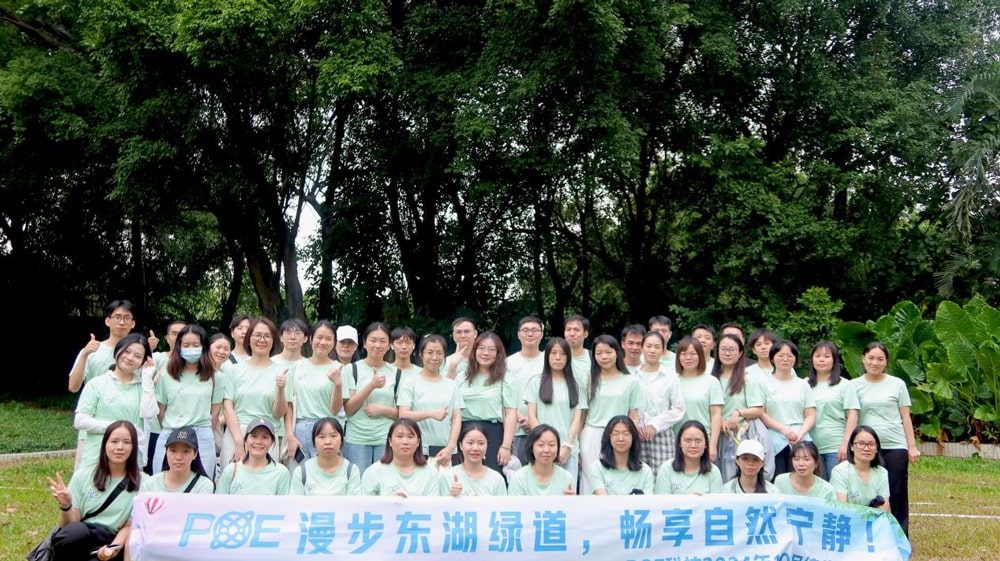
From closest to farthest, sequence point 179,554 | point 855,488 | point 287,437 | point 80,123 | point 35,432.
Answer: point 179,554
point 855,488
point 287,437
point 35,432
point 80,123

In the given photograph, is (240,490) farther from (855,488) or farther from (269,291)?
(269,291)

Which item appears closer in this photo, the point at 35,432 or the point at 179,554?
the point at 179,554

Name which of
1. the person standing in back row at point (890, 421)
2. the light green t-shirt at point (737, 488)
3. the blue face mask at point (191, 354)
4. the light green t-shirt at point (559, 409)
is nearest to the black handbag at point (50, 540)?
the blue face mask at point (191, 354)

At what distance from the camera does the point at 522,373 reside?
6.21 meters

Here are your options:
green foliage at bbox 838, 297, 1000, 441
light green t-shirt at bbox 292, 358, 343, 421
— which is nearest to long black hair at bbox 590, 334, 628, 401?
light green t-shirt at bbox 292, 358, 343, 421

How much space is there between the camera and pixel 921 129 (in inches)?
596

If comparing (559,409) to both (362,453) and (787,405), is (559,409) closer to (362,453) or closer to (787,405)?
(362,453)

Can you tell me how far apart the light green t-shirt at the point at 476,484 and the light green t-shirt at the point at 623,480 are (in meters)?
0.60

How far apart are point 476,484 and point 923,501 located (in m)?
5.69

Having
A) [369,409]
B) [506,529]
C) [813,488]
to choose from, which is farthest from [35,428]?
[813,488]

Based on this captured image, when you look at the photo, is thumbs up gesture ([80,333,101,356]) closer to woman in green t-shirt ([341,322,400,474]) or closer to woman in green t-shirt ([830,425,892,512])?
woman in green t-shirt ([341,322,400,474])

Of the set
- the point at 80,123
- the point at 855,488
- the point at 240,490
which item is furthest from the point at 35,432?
the point at 855,488

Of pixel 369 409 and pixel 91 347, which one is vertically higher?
pixel 91 347

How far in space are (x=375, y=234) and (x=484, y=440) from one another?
12857 millimetres
